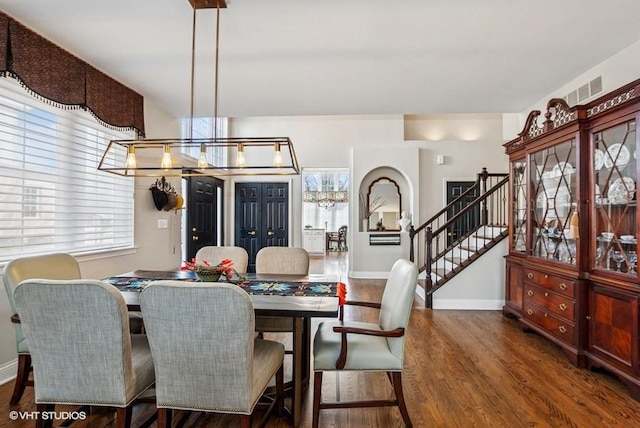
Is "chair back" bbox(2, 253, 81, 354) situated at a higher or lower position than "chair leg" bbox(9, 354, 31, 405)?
higher

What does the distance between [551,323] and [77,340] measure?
11.8ft

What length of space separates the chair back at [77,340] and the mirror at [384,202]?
19.5 feet

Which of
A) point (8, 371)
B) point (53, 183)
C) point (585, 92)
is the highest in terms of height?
point (585, 92)

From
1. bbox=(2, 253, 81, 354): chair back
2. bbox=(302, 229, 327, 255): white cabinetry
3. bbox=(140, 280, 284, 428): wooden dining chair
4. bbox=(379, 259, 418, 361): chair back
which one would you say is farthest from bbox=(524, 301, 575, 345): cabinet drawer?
bbox=(302, 229, 327, 255): white cabinetry

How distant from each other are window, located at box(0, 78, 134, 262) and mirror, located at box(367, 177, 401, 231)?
15.3 feet

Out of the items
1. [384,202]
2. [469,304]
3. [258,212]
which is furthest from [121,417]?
[258,212]

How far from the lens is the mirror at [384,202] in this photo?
7184mm

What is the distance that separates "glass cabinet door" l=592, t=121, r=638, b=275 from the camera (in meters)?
2.47

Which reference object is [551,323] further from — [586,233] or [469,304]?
[469,304]

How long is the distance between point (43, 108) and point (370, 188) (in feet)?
18.0

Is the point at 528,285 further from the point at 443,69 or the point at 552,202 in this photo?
the point at 443,69

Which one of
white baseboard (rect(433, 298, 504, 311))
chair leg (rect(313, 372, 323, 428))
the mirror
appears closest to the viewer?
chair leg (rect(313, 372, 323, 428))

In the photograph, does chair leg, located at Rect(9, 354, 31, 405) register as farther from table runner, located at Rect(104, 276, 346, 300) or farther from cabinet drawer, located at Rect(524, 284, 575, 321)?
cabinet drawer, located at Rect(524, 284, 575, 321)

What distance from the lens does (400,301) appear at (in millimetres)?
2021
